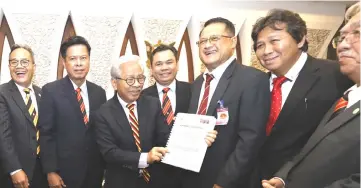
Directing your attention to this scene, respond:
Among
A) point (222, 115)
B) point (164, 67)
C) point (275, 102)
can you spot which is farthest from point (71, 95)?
point (275, 102)

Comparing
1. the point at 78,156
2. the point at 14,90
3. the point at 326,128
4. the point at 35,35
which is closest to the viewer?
the point at 326,128

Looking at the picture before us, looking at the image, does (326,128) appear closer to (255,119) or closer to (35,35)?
(255,119)

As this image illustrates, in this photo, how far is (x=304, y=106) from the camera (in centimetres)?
175

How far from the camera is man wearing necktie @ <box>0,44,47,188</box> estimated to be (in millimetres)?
2305

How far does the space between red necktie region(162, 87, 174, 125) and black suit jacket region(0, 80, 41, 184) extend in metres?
1.03

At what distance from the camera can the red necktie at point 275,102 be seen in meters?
1.82

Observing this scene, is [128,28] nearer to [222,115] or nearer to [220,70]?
[220,70]

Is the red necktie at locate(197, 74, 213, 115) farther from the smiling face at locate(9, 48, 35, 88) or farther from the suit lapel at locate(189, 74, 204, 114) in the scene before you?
the smiling face at locate(9, 48, 35, 88)

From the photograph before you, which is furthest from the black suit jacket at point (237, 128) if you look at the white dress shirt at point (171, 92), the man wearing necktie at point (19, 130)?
the man wearing necktie at point (19, 130)

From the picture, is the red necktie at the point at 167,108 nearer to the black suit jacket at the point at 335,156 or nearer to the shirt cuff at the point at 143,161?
the shirt cuff at the point at 143,161

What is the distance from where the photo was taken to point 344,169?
1.28m

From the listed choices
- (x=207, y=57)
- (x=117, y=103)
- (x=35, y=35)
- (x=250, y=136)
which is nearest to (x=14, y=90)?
(x=117, y=103)

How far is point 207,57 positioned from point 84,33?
2303mm

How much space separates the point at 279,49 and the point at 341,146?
0.71m
